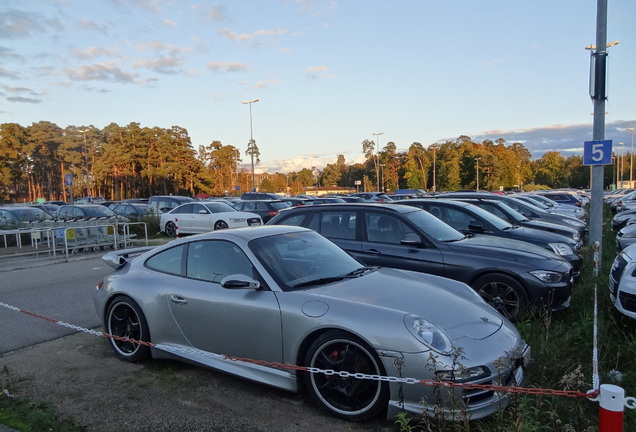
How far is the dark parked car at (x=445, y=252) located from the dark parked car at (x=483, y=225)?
1.41 m

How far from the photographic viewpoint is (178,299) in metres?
4.39

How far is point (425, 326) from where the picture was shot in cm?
332

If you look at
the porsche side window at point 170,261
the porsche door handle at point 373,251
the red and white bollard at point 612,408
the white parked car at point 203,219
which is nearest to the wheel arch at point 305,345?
the porsche side window at point 170,261

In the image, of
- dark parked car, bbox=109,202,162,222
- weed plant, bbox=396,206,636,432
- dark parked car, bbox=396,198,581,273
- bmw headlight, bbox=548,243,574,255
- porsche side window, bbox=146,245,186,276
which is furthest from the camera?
dark parked car, bbox=109,202,162,222

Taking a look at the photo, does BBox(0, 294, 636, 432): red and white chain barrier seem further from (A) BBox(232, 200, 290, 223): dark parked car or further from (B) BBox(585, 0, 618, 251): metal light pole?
(A) BBox(232, 200, 290, 223): dark parked car

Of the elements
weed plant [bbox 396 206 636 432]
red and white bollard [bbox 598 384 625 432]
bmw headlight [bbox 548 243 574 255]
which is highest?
red and white bollard [bbox 598 384 625 432]

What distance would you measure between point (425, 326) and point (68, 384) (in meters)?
3.35

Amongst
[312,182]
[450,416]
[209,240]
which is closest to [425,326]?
[450,416]

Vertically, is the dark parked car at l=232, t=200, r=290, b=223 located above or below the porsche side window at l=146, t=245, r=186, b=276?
below

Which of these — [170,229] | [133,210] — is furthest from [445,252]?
[133,210]

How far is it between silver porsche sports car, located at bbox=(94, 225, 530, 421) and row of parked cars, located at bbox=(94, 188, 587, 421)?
1cm

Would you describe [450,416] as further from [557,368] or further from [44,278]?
[44,278]

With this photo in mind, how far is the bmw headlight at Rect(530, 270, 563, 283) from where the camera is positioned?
18.5 ft

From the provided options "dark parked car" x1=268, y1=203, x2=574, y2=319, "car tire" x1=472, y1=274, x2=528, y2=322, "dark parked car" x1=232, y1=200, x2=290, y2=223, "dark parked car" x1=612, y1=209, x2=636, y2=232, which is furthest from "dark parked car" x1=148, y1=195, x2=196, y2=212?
"car tire" x1=472, y1=274, x2=528, y2=322
